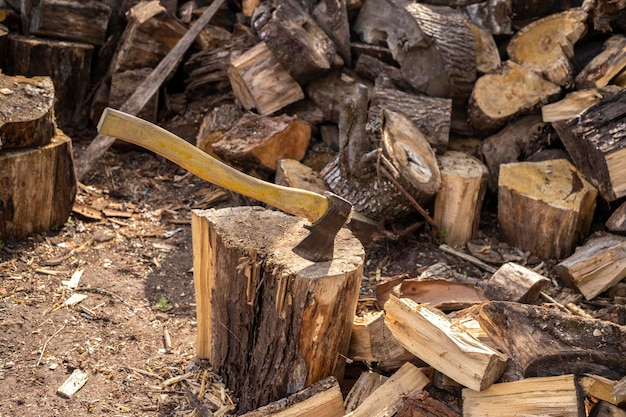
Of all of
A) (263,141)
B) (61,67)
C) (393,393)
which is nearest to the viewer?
(393,393)

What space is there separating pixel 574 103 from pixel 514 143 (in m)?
0.53

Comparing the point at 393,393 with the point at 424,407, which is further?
the point at 393,393

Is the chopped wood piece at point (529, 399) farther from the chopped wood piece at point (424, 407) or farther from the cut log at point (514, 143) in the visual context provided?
the cut log at point (514, 143)

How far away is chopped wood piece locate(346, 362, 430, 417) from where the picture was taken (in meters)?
2.88

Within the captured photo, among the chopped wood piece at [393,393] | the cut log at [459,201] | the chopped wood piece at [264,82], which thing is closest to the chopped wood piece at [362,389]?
the chopped wood piece at [393,393]

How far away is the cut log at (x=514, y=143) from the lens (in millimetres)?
5160

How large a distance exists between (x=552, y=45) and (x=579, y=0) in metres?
0.73

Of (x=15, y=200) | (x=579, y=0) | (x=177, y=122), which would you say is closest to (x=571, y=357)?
(x=15, y=200)

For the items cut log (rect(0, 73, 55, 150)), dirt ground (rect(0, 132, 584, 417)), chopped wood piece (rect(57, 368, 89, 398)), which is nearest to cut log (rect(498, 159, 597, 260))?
dirt ground (rect(0, 132, 584, 417))

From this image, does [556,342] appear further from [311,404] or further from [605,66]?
[605,66]

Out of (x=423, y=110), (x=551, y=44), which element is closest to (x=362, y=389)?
(x=423, y=110)

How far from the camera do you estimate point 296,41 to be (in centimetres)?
544

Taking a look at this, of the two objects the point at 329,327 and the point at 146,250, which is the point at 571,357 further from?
the point at 146,250

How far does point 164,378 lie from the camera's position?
3.48 metres
